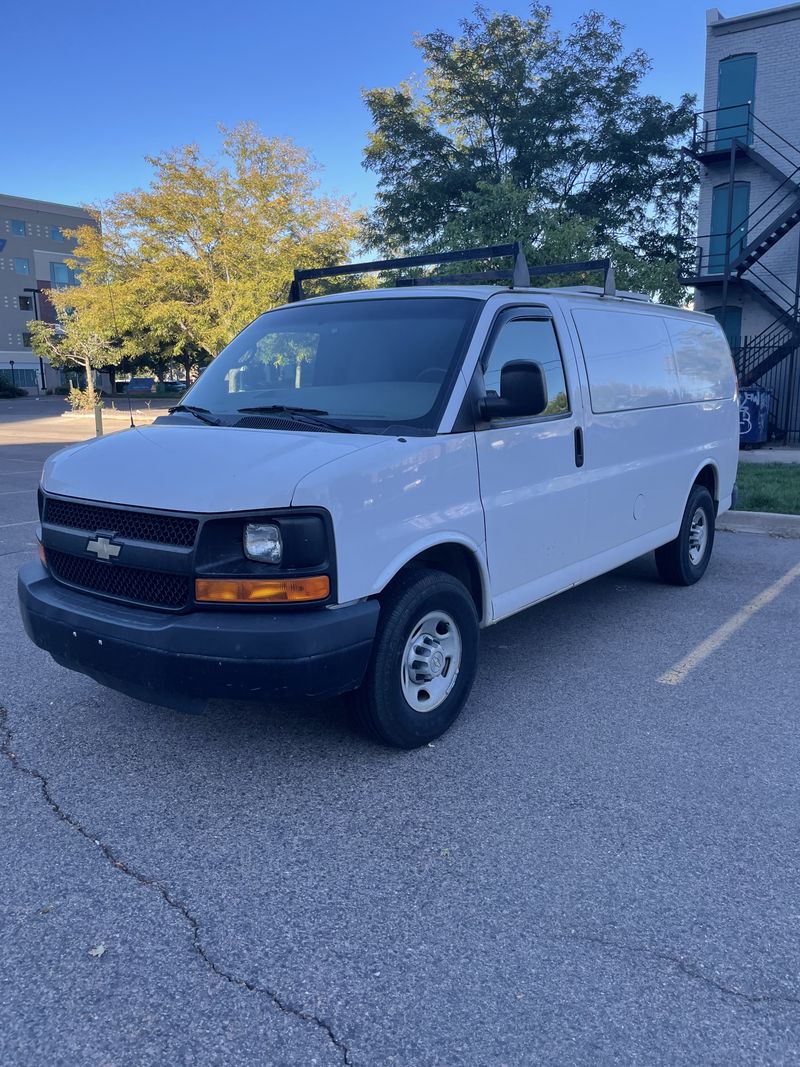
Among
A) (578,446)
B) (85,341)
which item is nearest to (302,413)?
(578,446)

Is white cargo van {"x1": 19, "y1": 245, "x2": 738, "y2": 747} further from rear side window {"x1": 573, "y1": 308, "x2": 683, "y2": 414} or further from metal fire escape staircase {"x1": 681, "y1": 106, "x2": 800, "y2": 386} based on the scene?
metal fire escape staircase {"x1": 681, "y1": 106, "x2": 800, "y2": 386}

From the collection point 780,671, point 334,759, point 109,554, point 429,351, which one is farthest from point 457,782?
point 780,671

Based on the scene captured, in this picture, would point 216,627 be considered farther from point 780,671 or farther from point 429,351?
point 780,671

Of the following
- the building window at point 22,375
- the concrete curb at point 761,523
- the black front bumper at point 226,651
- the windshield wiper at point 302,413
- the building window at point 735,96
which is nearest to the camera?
the black front bumper at point 226,651

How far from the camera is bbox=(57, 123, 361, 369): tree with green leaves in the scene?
945 inches

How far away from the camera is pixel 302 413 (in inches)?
158

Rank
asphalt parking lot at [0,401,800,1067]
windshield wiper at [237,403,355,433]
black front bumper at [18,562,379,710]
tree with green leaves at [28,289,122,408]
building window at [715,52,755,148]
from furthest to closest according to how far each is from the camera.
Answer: tree with green leaves at [28,289,122,408], building window at [715,52,755,148], windshield wiper at [237,403,355,433], black front bumper at [18,562,379,710], asphalt parking lot at [0,401,800,1067]

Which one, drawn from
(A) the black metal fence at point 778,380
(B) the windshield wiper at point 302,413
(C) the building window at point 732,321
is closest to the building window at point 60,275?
(C) the building window at point 732,321

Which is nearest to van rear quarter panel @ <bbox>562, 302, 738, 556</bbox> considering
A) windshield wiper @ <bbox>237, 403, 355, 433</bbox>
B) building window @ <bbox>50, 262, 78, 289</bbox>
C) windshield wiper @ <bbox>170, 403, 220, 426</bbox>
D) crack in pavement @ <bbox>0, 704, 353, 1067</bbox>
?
windshield wiper @ <bbox>237, 403, 355, 433</bbox>

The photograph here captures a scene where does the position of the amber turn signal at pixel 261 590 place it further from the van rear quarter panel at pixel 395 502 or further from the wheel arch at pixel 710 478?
the wheel arch at pixel 710 478

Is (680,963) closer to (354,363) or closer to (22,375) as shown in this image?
(354,363)

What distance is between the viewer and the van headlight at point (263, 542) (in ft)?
10.5

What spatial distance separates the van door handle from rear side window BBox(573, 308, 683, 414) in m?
0.25

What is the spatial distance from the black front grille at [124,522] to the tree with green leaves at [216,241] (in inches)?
807
